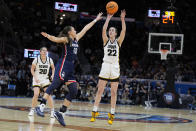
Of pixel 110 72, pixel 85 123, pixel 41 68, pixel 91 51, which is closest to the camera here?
pixel 110 72

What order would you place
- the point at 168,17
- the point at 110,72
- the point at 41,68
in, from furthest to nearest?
1. the point at 168,17
2. the point at 41,68
3. the point at 110,72

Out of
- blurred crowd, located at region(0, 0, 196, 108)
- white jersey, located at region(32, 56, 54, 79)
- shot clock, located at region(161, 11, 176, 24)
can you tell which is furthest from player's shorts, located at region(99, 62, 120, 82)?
blurred crowd, located at region(0, 0, 196, 108)

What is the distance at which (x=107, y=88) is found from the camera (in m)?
19.6

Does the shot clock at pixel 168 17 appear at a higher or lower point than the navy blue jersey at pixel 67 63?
higher

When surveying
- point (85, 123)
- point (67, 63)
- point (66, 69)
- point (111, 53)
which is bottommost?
point (85, 123)

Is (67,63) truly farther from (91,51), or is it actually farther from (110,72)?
(91,51)

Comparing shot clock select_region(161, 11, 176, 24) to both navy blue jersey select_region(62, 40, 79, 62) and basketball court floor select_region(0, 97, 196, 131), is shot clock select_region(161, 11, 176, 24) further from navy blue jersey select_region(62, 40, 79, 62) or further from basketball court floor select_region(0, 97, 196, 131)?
navy blue jersey select_region(62, 40, 79, 62)

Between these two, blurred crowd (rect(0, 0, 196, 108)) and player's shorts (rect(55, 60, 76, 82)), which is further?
blurred crowd (rect(0, 0, 196, 108))

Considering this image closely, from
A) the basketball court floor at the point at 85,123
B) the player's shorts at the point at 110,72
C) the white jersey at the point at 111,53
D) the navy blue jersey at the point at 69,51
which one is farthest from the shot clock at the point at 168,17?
the navy blue jersey at the point at 69,51

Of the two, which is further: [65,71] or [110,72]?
[110,72]

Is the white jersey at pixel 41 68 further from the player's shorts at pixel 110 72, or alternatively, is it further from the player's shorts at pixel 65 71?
the player's shorts at pixel 65 71

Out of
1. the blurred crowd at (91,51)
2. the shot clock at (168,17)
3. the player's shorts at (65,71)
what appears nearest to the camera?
the player's shorts at (65,71)

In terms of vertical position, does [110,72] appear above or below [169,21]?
below

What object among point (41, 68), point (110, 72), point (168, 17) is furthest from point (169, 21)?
point (110, 72)
